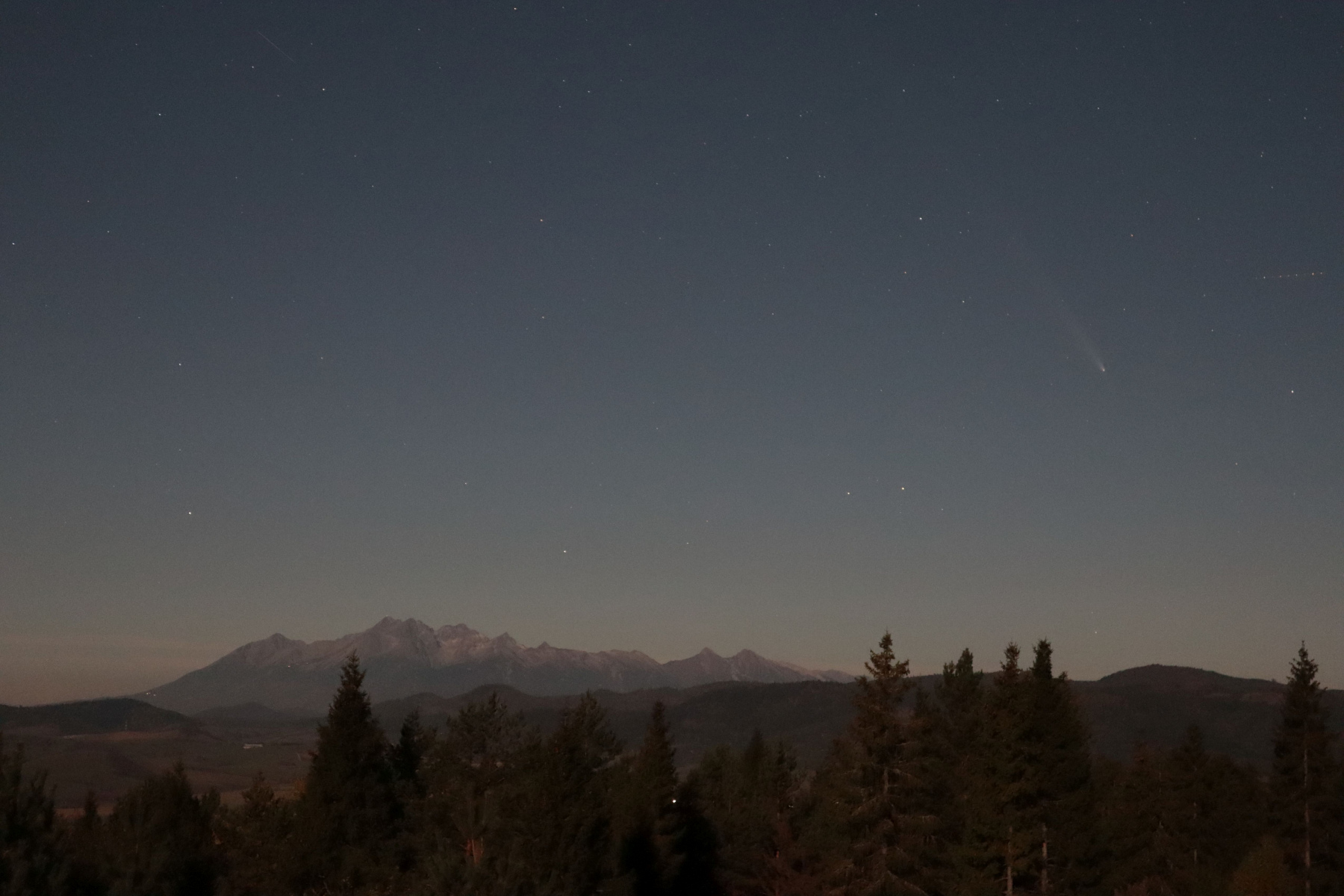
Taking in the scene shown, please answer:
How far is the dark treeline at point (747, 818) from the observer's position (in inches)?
1124

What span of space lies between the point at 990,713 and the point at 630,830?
70.6 feet

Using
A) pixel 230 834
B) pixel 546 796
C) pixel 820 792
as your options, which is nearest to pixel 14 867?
pixel 546 796

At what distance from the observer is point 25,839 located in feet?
59.5

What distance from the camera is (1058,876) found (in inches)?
1861

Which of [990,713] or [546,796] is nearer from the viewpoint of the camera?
[546,796]

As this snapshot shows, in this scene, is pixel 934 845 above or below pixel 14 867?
below

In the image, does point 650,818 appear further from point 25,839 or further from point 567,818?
point 25,839

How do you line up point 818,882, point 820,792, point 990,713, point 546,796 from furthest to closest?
point 820,792 < point 818,882 < point 990,713 < point 546,796

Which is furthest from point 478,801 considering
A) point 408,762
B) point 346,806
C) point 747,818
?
point 747,818

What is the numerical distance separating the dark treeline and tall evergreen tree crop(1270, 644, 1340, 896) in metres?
0.15

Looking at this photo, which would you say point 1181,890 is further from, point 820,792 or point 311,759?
point 311,759

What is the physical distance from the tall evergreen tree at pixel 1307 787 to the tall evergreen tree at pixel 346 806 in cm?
5864

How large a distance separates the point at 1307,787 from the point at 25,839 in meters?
77.3

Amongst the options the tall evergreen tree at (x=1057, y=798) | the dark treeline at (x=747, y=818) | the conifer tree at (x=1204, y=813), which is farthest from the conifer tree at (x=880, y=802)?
the conifer tree at (x=1204, y=813)
